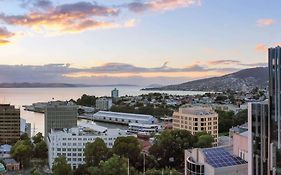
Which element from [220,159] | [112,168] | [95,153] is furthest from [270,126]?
[95,153]

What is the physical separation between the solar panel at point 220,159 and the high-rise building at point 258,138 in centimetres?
289

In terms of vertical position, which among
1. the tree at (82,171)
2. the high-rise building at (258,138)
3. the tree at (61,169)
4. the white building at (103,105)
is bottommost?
the tree at (82,171)

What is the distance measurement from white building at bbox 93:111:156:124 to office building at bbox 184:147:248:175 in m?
39.1

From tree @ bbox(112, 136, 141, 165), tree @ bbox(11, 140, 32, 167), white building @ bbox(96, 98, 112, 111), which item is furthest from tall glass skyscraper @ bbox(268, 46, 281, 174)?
white building @ bbox(96, 98, 112, 111)

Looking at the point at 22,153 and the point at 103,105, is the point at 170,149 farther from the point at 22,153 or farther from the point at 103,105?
the point at 103,105

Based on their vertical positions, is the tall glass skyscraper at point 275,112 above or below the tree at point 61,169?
above

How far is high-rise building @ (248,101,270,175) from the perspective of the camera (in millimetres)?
11672

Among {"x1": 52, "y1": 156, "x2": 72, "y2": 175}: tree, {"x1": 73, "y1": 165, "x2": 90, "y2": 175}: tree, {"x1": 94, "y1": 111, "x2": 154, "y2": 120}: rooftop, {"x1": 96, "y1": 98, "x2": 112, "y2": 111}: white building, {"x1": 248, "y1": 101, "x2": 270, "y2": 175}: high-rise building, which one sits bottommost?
{"x1": 73, "y1": 165, "x2": 90, "y2": 175}: tree

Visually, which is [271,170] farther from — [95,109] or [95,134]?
[95,109]

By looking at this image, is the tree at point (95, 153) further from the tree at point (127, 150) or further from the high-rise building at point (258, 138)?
the high-rise building at point (258, 138)

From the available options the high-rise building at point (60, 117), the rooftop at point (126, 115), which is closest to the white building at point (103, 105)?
the rooftop at point (126, 115)

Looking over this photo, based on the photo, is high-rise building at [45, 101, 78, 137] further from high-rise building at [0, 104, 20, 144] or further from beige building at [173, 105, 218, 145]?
beige building at [173, 105, 218, 145]

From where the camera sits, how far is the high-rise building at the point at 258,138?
11.7 meters

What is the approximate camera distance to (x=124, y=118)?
62219 mm
